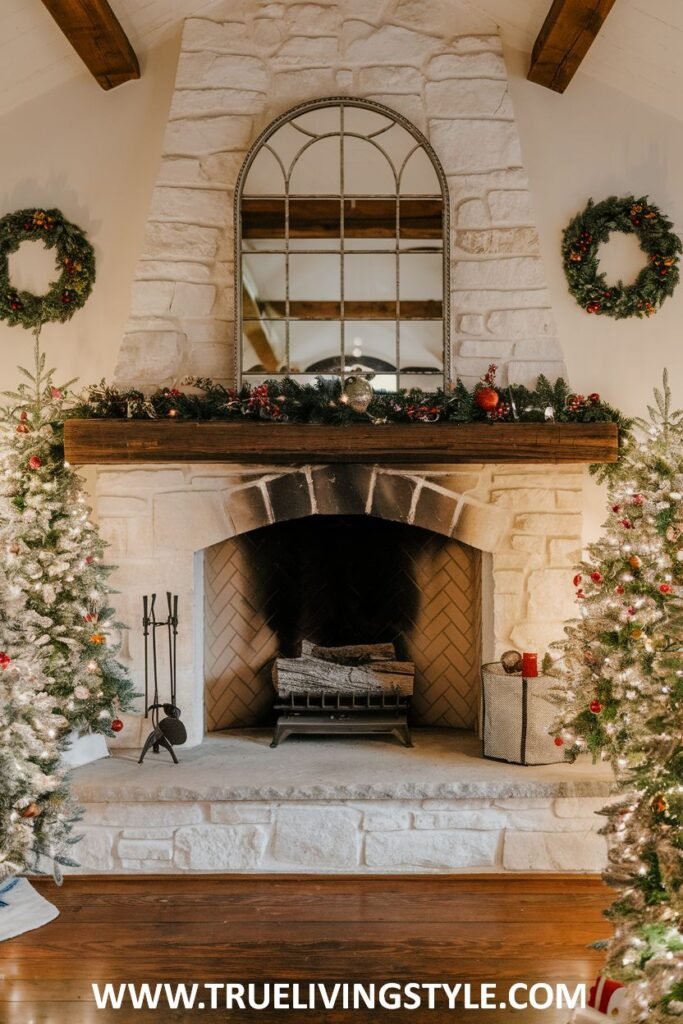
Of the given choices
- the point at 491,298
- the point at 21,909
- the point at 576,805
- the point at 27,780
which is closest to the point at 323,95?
the point at 491,298

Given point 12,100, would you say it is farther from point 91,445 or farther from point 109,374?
point 91,445

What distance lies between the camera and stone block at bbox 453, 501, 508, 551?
161 inches

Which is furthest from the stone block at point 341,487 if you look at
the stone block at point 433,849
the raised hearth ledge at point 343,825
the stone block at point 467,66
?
the stone block at point 467,66

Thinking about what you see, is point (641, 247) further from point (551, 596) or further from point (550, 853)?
point (550, 853)

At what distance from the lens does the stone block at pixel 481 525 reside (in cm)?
408

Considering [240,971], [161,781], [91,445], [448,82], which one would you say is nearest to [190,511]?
[91,445]

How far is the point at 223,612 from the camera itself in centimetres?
435

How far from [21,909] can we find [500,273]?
3.16 metres

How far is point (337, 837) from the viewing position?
11.7 feet

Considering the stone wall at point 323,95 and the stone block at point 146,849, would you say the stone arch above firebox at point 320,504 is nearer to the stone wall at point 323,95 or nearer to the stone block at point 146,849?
the stone wall at point 323,95

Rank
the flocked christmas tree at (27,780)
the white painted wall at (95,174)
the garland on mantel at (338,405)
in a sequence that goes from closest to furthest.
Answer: the flocked christmas tree at (27,780) < the garland on mantel at (338,405) < the white painted wall at (95,174)

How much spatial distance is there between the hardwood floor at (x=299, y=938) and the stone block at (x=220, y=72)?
3.32m

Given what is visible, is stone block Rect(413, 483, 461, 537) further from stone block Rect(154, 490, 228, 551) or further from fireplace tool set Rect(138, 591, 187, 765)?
fireplace tool set Rect(138, 591, 187, 765)

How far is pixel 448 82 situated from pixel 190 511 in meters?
2.21
